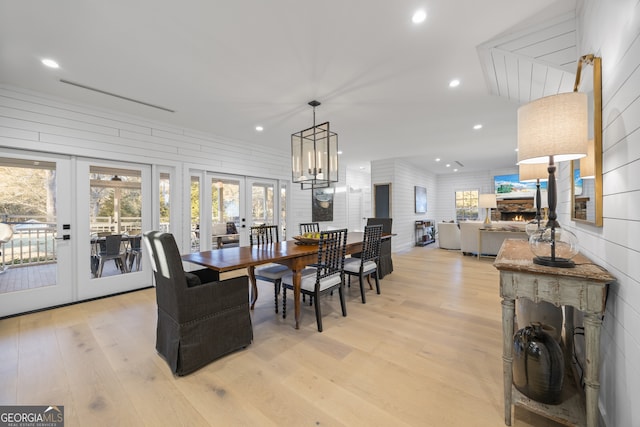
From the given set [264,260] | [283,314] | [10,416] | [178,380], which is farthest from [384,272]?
[10,416]

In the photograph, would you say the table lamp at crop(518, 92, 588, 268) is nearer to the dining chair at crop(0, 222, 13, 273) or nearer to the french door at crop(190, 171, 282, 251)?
the french door at crop(190, 171, 282, 251)

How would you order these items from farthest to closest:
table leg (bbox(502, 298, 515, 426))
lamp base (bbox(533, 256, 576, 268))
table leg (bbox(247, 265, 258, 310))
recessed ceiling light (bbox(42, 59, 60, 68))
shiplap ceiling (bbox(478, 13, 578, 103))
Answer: table leg (bbox(247, 265, 258, 310)), recessed ceiling light (bbox(42, 59, 60, 68)), shiplap ceiling (bbox(478, 13, 578, 103)), table leg (bbox(502, 298, 515, 426)), lamp base (bbox(533, 256, 576, 268))

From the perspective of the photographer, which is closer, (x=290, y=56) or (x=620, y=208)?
(x=620, y=208)

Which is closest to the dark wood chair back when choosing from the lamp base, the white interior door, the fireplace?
the white interior door

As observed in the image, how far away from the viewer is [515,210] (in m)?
8.91

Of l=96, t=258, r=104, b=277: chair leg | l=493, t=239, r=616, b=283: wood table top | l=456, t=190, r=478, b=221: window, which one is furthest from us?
l=456, t=190, r=478, b=221: window

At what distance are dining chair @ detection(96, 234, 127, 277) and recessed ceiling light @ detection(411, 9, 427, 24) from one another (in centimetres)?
455

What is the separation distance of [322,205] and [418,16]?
210 inches

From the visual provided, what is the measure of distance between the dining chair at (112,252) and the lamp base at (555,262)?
190 inches

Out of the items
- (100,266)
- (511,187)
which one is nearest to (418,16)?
(100,266)

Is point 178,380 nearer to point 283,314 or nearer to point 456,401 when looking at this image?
point 283,314

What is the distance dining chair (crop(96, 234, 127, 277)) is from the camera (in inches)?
145

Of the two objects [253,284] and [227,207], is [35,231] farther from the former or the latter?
[253,284]

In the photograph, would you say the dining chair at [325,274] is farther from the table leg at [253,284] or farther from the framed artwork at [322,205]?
the framed artwork at [322,205]
